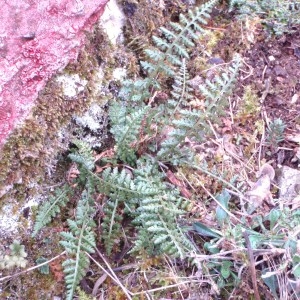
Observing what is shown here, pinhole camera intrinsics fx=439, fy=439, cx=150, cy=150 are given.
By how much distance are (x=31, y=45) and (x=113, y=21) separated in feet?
2.44

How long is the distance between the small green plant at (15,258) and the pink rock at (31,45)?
51 centimetres

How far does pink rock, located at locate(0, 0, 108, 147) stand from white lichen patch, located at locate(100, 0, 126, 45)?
334 mm

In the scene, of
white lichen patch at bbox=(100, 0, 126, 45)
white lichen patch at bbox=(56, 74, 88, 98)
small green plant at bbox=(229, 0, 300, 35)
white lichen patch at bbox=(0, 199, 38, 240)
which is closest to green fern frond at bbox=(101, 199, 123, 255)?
A: white lichen patch at bbox=(0, 199, 38, 240)

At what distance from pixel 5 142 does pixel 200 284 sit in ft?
4.02

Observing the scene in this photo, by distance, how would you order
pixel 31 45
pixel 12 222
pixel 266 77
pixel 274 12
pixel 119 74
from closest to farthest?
pixel 31 45 → pixel 12 222 → pixel 119 74 → pixel 266 77 → pixel 274 12

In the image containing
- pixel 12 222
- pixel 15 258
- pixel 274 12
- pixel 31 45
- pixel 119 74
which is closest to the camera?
pixel 15 258

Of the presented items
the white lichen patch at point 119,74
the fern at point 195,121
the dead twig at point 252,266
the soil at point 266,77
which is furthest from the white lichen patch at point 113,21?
the dead twig at point 252,266

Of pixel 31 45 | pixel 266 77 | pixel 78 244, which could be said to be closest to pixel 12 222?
pixel 78 244

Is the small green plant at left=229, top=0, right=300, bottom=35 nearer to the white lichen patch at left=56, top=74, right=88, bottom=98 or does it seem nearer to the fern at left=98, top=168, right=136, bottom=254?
the white lichen patch at left=56, top=74, right=88, bottom=98

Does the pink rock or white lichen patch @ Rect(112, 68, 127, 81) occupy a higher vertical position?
the pink rock

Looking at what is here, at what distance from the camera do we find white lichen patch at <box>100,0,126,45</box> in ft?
8.77

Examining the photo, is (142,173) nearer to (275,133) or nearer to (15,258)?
(15,258)

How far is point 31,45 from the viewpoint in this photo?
2158 mm

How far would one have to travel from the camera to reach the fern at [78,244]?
214cm
